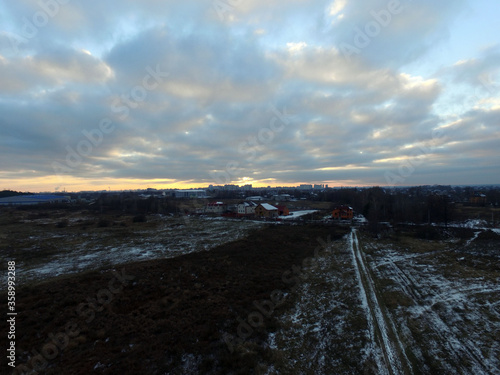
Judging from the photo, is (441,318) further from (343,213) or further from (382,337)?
(343,213)

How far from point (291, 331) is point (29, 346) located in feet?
33.1

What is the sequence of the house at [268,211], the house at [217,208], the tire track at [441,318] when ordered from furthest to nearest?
1. the house at [217,208]
2. the house at [268,211]
3. the tire track at [441,318]

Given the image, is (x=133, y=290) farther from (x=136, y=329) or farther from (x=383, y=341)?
(x=383, y=341)

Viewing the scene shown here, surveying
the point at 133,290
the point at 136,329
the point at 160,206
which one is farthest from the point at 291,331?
the point at 160,206

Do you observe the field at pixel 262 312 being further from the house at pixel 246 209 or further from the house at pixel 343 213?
the house at pixel 246 209

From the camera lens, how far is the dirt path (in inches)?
279

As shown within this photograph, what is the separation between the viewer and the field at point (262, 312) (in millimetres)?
7438
